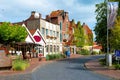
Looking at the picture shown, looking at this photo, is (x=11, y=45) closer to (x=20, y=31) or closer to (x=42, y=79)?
(x=20, y=31)

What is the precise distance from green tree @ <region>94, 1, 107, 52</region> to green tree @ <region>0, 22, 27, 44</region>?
1176 cm

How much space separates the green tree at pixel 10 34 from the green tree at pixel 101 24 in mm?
11760

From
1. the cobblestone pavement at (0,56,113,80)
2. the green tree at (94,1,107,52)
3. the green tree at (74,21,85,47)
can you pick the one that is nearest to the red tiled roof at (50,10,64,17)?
the green tree at (74,21,85,47)

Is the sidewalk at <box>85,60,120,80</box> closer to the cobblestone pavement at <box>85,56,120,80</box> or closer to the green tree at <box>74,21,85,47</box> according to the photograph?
the cobblestone pavement at <box>85,56,120,80</box>

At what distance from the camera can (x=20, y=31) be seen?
51.4 m

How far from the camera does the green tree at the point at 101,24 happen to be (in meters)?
51.3

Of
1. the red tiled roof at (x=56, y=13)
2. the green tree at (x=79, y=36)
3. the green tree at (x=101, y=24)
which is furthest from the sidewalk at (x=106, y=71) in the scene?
the green tree at (x=79, y=36)

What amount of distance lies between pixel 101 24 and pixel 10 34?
1423 cm

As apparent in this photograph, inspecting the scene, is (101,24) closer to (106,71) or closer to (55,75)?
(106,71)

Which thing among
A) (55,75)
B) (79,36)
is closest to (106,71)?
(55,75)

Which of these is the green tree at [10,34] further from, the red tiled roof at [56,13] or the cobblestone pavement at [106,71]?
the red tiled roof at [56,13]

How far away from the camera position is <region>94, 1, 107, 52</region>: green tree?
51281mm

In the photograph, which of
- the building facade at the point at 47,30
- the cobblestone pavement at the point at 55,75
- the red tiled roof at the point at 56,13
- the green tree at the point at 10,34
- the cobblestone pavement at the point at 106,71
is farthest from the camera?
the red tiled roof at the point at 56,13

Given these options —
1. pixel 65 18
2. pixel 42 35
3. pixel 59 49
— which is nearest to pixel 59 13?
pixel 65 18
